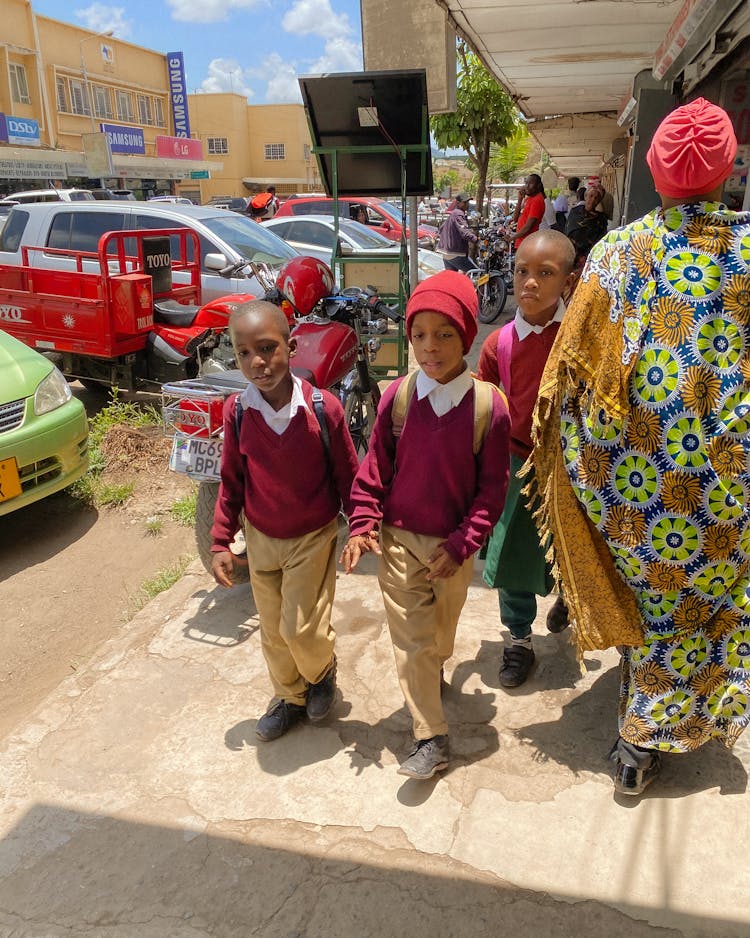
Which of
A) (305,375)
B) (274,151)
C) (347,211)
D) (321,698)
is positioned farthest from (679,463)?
(274,151)

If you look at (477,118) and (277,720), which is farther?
(477,118)

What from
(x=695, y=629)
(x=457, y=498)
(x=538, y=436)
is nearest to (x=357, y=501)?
(x=457, y=498)

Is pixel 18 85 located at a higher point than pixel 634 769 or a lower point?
higher

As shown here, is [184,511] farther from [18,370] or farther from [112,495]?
[18,370]

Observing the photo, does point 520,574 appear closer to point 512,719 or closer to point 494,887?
point 512,719

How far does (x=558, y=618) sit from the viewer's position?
121 inches

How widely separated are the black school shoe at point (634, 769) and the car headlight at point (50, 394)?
11.9ft

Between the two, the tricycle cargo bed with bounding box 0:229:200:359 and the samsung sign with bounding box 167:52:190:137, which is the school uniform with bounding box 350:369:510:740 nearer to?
the tricycle cargo bed with bounding box 0:229:200:359

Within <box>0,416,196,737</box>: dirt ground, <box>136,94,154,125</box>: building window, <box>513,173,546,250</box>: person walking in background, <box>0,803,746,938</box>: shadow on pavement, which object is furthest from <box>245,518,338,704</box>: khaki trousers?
<box>136,94,154,125</box>: building window

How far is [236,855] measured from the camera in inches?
82.4

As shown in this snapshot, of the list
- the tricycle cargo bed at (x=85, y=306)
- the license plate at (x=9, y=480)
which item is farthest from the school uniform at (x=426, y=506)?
the tricycle cargo bed at (x=85, y=306)

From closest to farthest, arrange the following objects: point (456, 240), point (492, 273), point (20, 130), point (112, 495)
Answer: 1. point (112, 495)
2. point (492, 273)
3. point (456, 240)
4. point (20, 130)

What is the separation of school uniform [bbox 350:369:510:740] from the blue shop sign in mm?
35460

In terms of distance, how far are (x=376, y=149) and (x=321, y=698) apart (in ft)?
14.1
